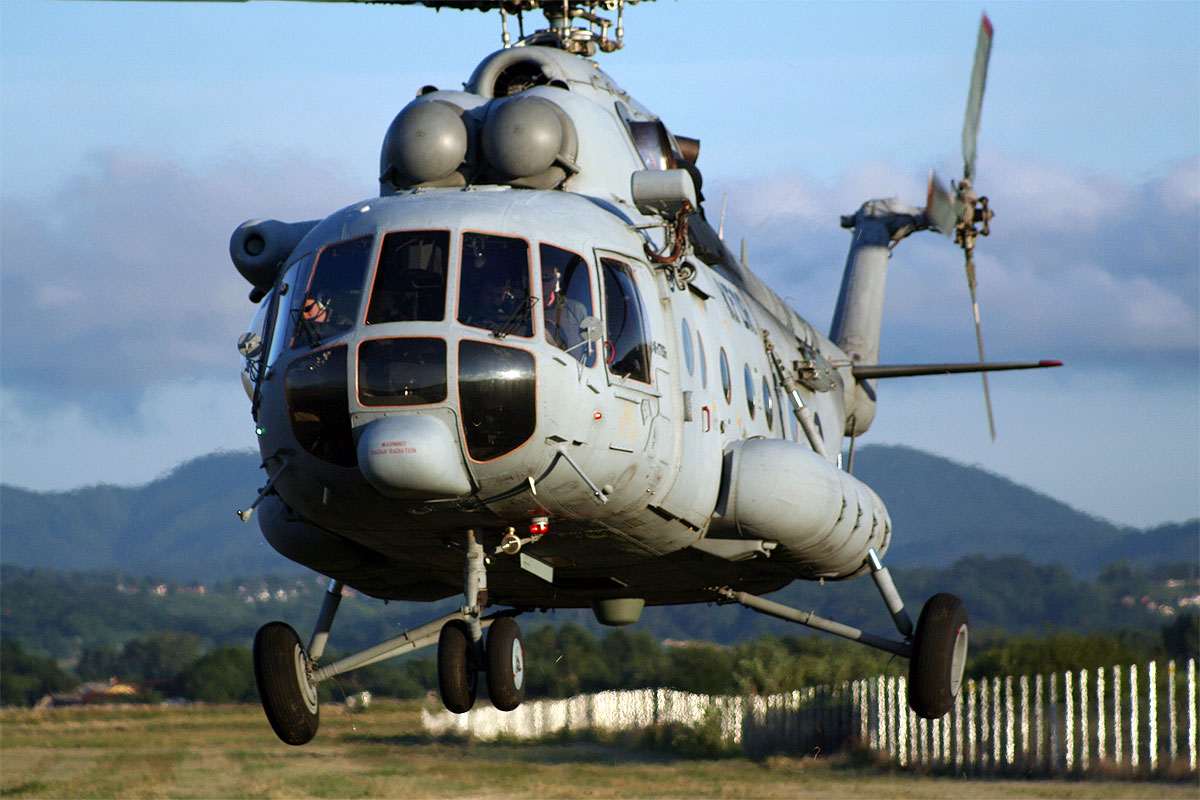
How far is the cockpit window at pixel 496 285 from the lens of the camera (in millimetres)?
8281

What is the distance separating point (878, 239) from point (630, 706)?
66.6 feet

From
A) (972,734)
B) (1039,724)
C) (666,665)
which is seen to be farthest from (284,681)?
(666,665)

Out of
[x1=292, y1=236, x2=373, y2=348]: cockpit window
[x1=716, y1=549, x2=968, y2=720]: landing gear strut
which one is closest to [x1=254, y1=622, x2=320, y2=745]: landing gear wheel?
[x1=292, y1=236, x2=373, y2=348]: cockpit window

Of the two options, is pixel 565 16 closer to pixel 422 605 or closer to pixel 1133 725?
pixel 1133 725

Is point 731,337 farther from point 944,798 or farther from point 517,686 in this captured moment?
point 944,798

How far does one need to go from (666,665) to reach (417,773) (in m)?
21.8

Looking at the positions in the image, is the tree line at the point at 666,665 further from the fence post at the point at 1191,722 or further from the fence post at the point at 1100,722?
the fence post at the point at 1191,722

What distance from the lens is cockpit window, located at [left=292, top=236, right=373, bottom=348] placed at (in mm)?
8484

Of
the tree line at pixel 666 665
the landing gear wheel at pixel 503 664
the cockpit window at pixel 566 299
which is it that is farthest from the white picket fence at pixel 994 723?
the cockpit window at pixel 566 299

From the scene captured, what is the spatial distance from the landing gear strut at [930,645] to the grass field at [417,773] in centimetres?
856

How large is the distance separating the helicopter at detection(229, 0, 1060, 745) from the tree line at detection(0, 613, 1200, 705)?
28.2ft

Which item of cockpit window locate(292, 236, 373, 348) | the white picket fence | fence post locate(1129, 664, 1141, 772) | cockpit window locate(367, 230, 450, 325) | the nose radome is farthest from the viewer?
the white picket fence

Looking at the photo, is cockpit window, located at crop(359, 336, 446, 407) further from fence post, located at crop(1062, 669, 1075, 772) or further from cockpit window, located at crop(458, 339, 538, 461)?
fence post, located at crop(1062, 669, 1075, 772)

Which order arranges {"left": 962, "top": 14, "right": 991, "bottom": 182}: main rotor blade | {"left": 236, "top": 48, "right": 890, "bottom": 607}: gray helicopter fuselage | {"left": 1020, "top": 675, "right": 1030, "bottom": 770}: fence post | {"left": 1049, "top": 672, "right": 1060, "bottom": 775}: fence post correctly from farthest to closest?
{"left": 1020, "top": 675, "right": 1030, "bottom": 770}: fence post < {"left": 1049, "top": 672, "right": 1060, "bottom": 775}: fence post < {"left": 962, "top": 14, "right": 991, "bottom": 182}: main rotor blade < {"left": 236, "top": 48, "right": 890, "bottom": 607}: gray helicopter fuselage
